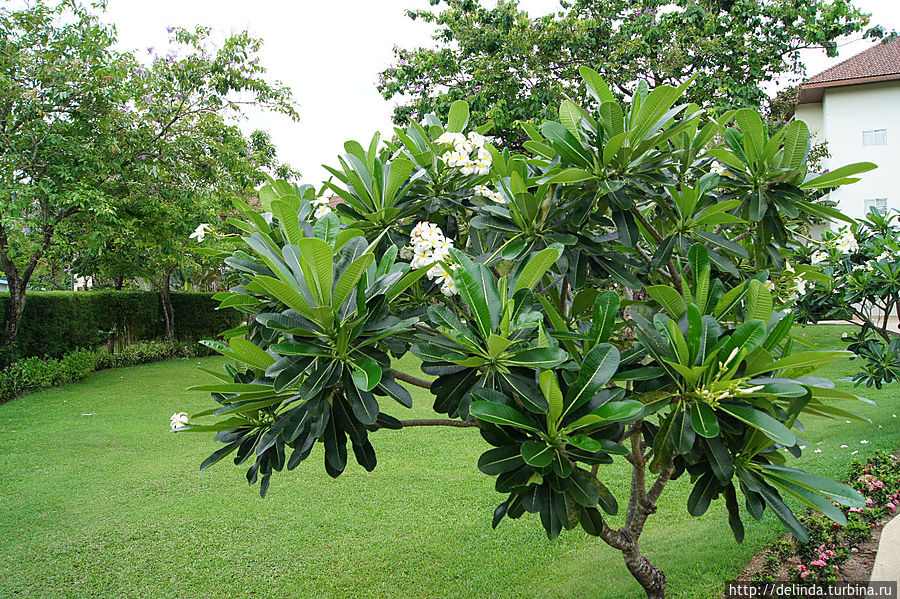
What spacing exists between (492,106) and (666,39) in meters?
3.24

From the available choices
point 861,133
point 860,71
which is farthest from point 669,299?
point 860,71

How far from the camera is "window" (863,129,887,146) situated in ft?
52.7

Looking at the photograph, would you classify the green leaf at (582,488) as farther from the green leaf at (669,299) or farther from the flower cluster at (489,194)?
the flower cluster at (489,194)

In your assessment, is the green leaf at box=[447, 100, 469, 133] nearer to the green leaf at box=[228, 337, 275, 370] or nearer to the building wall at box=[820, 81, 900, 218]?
the green leaf at box=[228, 337, 275, 370]

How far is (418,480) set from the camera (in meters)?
5.23

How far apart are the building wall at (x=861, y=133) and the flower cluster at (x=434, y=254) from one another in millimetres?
17871

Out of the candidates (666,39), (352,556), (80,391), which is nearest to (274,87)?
(80,391)

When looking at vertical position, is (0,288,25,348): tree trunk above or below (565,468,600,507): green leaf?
above

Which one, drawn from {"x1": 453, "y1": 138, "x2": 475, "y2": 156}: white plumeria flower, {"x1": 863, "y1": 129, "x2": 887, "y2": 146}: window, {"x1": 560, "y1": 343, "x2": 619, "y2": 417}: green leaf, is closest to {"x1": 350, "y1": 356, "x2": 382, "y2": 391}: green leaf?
{"x1": 560, "y1": 343, "x2": 619, "y2": 417}: green leaf

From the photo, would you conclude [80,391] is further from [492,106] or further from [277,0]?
[492,106]

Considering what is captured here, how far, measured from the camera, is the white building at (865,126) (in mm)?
15961

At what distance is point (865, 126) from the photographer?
639 inches

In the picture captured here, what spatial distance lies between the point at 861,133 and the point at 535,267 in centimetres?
1906

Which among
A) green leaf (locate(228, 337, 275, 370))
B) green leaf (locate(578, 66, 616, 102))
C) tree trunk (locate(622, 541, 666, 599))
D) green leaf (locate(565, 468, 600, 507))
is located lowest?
tree trunk (locate(622, 541, 666, 599))
